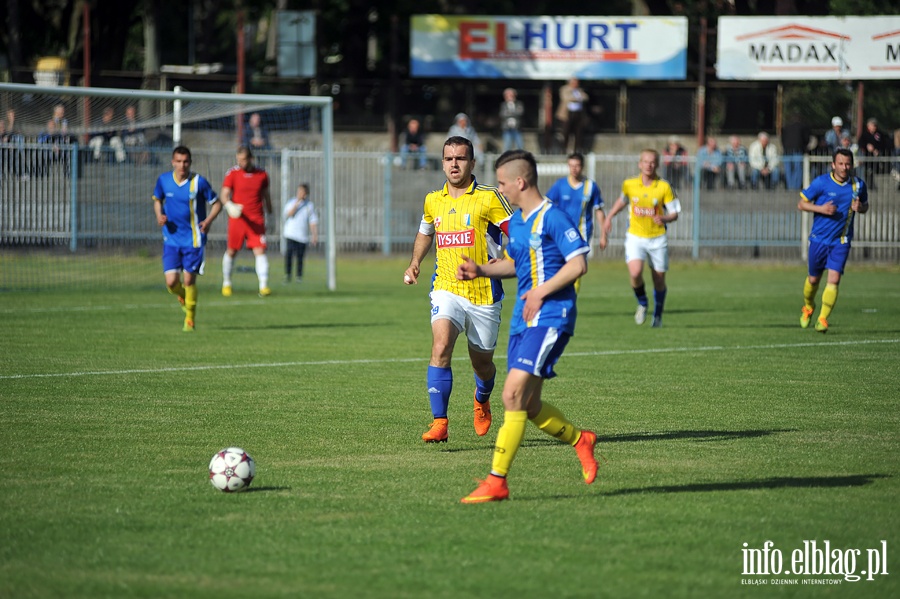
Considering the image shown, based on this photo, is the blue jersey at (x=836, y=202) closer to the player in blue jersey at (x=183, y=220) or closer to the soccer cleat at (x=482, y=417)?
the player in blue jersey at (x=183, y=220)

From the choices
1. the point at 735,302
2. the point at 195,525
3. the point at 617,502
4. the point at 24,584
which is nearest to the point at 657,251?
the point at 735,302

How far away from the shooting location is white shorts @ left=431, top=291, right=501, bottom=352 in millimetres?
9031

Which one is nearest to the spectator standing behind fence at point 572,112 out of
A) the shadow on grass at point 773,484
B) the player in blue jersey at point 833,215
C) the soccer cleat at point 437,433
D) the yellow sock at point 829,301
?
the player in blue jersey at point 833,215

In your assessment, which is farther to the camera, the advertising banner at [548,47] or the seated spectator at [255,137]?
the advertising banner at [548,47]

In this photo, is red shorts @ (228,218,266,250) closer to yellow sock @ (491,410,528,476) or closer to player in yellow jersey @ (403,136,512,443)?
player in yellow jersey @ (403,136,512,443)

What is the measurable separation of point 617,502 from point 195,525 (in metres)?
2.39

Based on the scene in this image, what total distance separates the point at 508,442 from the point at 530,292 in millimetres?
881

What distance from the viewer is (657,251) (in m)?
17.4

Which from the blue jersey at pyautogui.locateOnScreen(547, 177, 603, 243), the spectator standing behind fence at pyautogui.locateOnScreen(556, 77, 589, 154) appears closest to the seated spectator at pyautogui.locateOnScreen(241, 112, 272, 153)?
the spectator standing behind fence at pyautogui.locateOnScreen(556, 77, 589, 154)

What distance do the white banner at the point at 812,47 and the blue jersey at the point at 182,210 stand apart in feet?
72.6

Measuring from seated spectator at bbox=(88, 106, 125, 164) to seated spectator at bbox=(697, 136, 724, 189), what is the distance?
14907 mm

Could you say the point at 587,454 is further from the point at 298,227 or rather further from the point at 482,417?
the point at 298,227

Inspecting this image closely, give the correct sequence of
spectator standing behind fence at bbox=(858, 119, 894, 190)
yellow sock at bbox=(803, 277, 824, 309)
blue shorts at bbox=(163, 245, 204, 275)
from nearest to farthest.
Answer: blue shorts at bbox=(163, 245, 204, 275), yellow sock at bbox=(803, 277, 824, 309), spectator standing behind fence at bbox=(858, 119, 894, 190)

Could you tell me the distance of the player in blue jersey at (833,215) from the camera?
1611 centimetres
